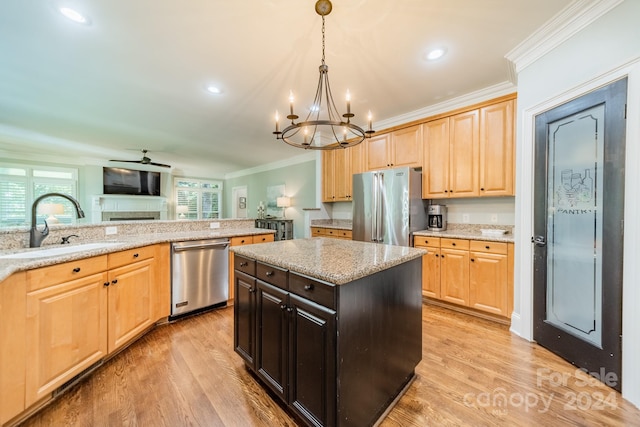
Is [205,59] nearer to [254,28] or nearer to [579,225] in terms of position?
A: [254,28]

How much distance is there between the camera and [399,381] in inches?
62.5

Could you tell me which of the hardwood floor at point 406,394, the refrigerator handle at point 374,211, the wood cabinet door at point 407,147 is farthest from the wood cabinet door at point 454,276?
the wood cabinet door at point 407,147

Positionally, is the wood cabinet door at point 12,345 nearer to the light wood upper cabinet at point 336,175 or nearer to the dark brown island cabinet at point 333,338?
the dark brown island cabinet at point 333,338

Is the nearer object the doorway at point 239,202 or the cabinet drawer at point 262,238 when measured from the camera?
the cabinet drawer at point 262,238

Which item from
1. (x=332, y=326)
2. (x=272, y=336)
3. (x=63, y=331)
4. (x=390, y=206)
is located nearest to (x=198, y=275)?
(x=63, y=331)

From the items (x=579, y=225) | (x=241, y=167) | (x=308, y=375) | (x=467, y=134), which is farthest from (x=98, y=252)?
(x=241, y=167)

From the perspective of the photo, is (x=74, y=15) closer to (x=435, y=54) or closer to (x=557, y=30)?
(x=435, y=54)

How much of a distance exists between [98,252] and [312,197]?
14.4 feet

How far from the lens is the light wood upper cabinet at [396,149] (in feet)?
11.3

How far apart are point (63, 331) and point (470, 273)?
Answer: 357cm

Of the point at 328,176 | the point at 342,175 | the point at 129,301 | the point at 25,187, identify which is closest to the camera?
the point at 129,301

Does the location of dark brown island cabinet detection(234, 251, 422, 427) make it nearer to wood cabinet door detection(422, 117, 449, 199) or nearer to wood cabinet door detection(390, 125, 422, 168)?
wood cabinet door detection(422, 117, 449, 199)

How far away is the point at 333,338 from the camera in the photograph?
117cm

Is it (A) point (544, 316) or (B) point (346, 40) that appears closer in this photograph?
(B) point (346, 40)
